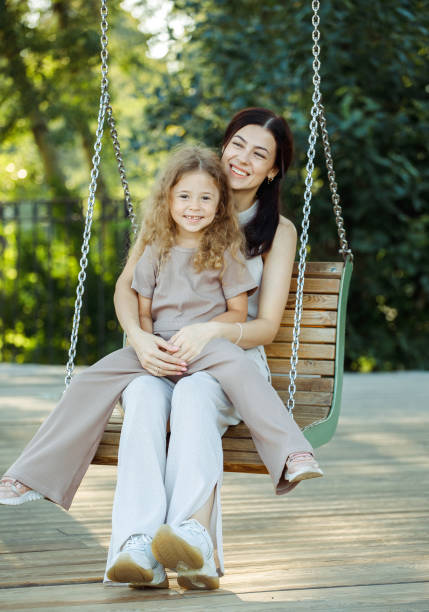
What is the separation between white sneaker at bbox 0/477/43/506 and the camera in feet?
6.71

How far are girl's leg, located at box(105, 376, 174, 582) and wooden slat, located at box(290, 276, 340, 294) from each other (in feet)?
2.72

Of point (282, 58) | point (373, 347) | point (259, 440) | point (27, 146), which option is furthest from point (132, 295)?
point (27, 146)

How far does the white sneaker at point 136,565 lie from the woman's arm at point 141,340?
0.44m

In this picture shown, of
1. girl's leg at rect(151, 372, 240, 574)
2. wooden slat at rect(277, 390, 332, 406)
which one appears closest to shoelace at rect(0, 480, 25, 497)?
girl's leg at rect(151, 372, 240, 574)

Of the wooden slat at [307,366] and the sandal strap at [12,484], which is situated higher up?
the wooden slat at [307,366]

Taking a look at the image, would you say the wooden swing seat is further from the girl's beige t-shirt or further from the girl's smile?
the girl's smile

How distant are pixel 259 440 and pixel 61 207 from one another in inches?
236

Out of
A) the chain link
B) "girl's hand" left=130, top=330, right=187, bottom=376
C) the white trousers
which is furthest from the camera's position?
the chain link

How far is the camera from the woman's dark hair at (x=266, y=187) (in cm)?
259

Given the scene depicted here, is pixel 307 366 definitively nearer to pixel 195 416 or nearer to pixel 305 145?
pixel 195 416

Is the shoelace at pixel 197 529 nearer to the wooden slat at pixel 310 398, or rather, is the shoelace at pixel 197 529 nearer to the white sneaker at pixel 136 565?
the white sneaker at pixel 136 565

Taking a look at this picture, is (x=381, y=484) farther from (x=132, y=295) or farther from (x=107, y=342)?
(x=107, y=342)

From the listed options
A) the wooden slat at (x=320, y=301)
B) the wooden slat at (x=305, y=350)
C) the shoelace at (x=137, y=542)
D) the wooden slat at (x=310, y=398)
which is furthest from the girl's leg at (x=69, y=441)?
the wooden slat at (x=320, y=301)

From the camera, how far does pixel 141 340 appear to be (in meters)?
2.29
